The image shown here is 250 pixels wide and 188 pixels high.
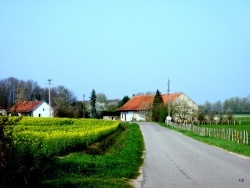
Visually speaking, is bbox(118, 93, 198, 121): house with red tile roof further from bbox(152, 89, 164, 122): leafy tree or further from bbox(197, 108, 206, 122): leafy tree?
bbox(197, 108, 206, 122): leafy tree

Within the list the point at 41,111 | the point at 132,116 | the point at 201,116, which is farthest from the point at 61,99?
the point at 201,116

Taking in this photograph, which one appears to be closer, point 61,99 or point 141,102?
point 141,102

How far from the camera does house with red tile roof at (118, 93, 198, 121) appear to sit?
10388cm

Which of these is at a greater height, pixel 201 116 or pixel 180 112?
pixel 180 112

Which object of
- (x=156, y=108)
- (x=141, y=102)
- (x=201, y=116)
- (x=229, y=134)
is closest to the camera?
(x=229, y=134)

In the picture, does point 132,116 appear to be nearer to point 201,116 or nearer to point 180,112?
point 180,112

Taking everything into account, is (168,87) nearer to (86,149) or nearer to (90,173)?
(86,149)

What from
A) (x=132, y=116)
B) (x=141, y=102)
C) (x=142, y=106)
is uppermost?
(x=141, y=102)

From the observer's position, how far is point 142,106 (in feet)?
360

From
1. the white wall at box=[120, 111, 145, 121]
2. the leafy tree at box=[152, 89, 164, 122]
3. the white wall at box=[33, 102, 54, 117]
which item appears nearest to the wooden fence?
the leafy tree at box=[152, 89, 164, 122]

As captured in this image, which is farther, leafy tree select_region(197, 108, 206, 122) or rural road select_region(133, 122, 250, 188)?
leafy tree select_region(197, 108, 206, 122)

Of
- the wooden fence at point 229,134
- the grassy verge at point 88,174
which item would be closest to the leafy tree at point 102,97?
the wooden fence at point 229,134

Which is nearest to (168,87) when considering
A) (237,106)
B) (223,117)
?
(223,117)

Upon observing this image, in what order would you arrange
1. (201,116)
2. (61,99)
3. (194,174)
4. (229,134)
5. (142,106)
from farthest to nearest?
(61,99) → (142,106) → (201,116) → (229,134) → (194,174)
